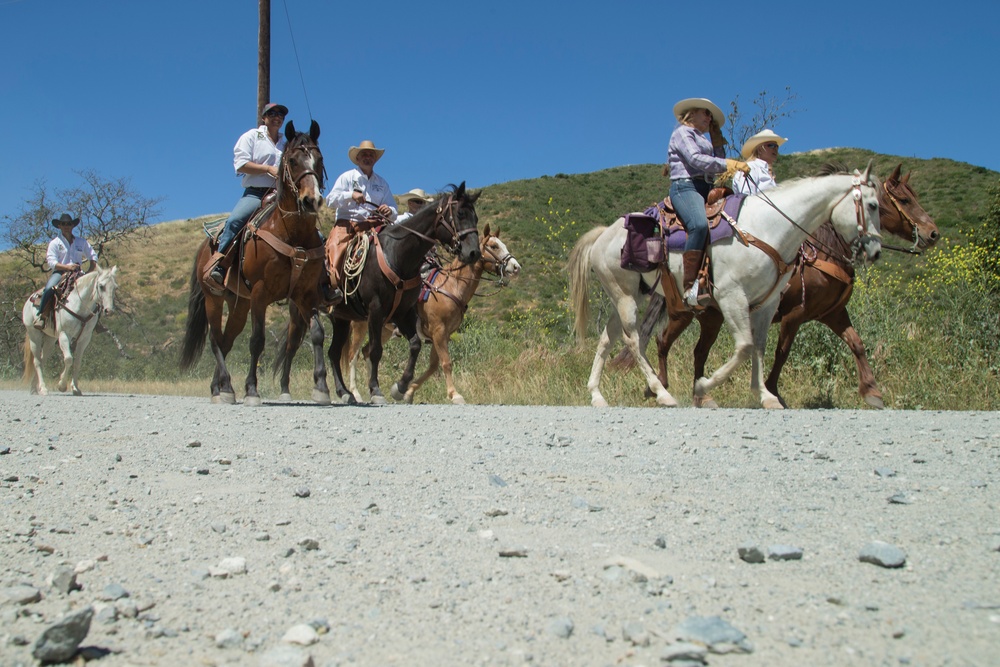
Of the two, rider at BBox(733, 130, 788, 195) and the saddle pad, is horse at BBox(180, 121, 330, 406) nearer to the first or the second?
the saddle pad

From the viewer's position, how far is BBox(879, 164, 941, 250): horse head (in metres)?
9.31

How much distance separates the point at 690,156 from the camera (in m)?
9.30

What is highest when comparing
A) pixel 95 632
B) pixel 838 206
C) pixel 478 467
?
pixel 838 206

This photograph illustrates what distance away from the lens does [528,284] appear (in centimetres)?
4231

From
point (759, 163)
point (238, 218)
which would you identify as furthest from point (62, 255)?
point (759, 163)

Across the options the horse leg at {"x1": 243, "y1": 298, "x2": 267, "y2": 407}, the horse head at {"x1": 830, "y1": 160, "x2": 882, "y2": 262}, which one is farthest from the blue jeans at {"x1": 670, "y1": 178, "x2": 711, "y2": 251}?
the horse leg at {"x1": 243, "y1": 298, "x2": 267, "y2": 407}

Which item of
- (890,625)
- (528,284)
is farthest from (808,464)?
(528,284)

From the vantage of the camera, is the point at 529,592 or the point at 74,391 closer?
the point at 529,592

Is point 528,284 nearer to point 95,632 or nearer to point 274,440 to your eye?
point 274,440

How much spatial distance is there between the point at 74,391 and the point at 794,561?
1501cm

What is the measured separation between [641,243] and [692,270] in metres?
0.82

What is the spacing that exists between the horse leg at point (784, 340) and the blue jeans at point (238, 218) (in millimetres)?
6362

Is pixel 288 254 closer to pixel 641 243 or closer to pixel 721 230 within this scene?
pixel 641 243

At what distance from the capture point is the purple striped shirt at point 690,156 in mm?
9234
